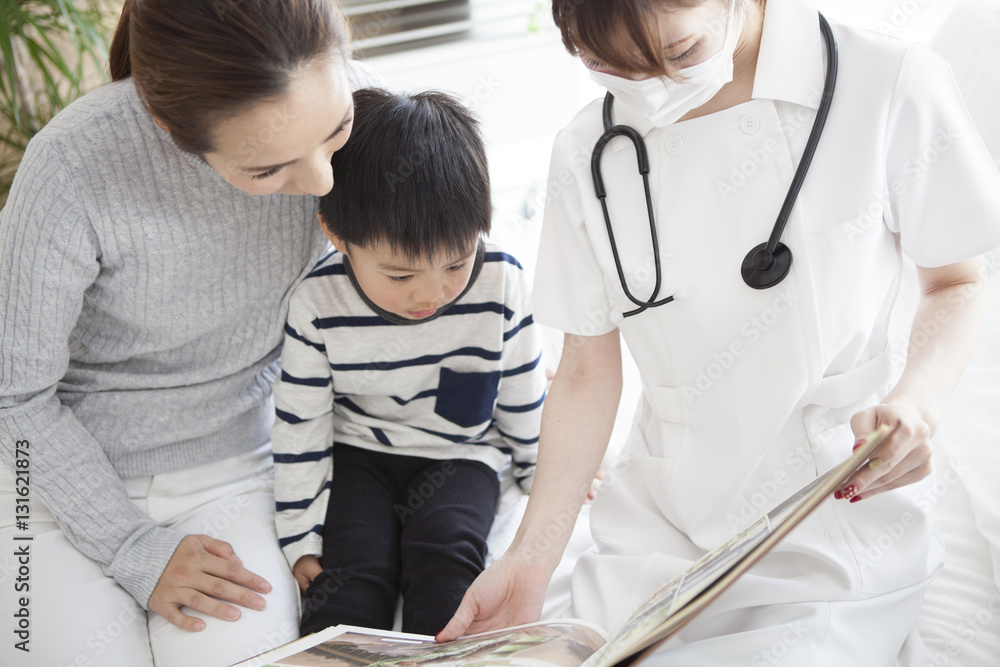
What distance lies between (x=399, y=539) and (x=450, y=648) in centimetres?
44

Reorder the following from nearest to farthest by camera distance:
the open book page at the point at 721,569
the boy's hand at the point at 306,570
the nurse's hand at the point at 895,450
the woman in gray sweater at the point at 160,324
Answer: the open book page at the point at 721,569
the nurse's hand at the point at 895,450
the woman in gray sweater at the point at 160,324
the boy's hand at the point at 306,570

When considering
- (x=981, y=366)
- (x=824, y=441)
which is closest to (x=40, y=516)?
(x=824, y=441)

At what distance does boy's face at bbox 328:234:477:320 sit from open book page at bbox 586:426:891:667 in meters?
0.59

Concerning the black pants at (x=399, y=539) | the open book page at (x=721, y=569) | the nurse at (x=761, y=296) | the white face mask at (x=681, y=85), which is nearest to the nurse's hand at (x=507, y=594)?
the nurse at (x=761, y=296)

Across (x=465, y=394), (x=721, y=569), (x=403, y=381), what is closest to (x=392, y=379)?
(x=403, y=381)

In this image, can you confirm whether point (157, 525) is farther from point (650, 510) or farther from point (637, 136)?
point (637, 136)

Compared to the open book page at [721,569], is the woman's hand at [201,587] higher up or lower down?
lower down

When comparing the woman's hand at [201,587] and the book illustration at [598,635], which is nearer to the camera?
the book illustration at [598,635]

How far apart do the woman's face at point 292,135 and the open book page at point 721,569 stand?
0.64 meters

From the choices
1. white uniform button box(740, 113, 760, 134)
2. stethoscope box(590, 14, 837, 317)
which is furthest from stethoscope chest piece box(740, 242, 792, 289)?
white uniform button box(740, 113, 760, 134)

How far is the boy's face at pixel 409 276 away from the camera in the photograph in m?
1.11

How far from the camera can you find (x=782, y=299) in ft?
2.85

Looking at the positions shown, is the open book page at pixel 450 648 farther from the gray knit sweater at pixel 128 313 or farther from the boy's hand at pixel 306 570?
the gray knit sweater at pixel 128 313

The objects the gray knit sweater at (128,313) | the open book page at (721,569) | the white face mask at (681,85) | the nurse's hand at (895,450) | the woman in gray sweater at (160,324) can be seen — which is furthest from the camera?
the gray knit sweater at (128,313)
